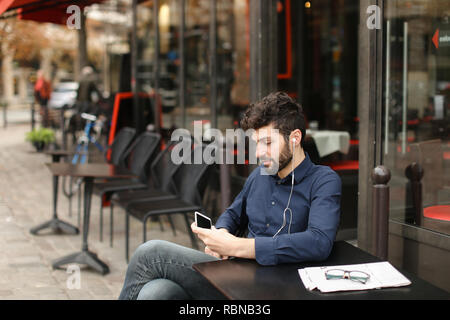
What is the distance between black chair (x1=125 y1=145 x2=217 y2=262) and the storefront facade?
776 millimetres

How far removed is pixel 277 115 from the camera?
253 centimetres

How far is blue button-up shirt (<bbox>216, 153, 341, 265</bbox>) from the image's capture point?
2.26 metres

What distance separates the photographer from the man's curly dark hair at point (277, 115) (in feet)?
8.30

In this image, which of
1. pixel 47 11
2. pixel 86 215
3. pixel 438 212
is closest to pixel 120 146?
pixel 86 215

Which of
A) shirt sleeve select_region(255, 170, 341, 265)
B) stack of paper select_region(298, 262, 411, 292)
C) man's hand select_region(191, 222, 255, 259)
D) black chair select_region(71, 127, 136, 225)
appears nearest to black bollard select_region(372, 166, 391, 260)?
shirt sleeve select_region(255, 170, 341, 265)

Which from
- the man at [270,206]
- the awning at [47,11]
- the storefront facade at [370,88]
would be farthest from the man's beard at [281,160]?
the awning at [47,11]

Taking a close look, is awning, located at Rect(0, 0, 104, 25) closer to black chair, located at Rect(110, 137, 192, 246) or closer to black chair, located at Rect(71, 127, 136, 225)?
black chair, located at Rect(71, 127, 136, 225)

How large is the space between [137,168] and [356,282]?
4.39 m

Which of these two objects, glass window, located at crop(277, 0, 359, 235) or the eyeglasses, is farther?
glass window, located at crop(277, 0, 359, 235)

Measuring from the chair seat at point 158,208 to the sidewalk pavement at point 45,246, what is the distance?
508mm

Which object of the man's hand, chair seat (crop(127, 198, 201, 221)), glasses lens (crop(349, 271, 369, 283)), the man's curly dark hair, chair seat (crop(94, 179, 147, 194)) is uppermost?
the man's curly dark hair

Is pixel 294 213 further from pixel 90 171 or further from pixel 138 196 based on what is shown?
pixel 138 196
